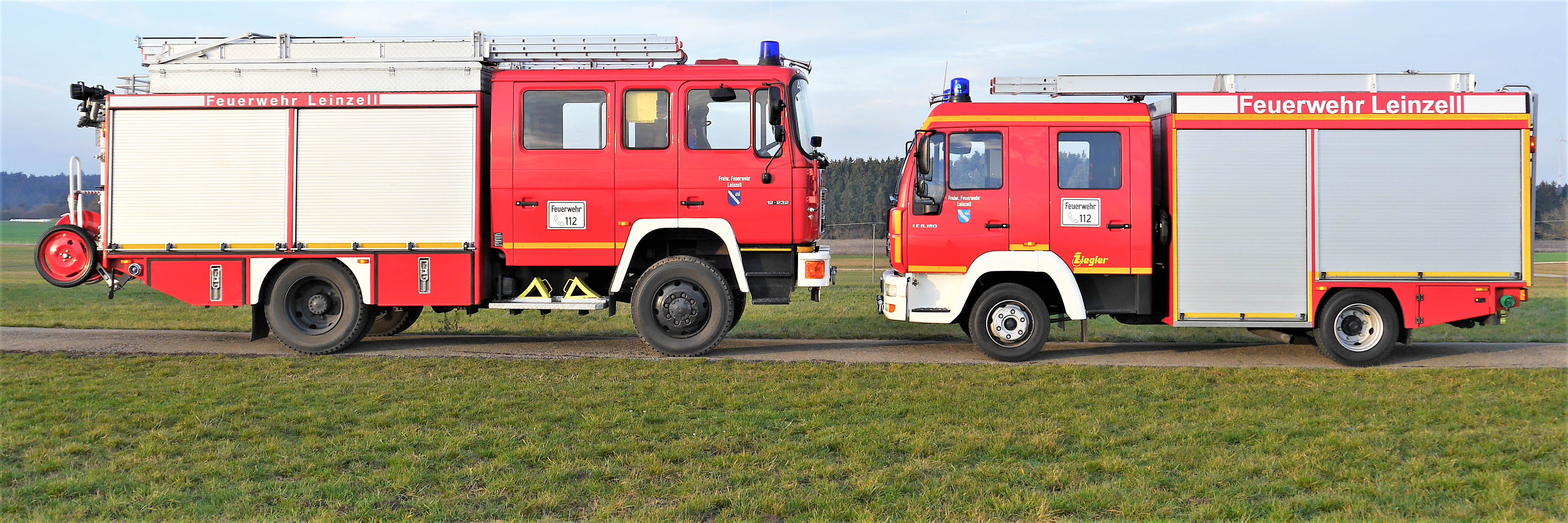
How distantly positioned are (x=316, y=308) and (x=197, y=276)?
132 centimetres

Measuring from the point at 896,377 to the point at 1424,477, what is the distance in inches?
174

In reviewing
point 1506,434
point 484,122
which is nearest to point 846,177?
point 484,122

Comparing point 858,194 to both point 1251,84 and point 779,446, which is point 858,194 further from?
point 779,446

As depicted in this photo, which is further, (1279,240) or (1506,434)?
(1279,240)

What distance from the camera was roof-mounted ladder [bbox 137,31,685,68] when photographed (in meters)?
10.6

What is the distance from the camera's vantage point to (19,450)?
237 inches

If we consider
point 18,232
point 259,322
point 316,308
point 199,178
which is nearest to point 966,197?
point 316,308

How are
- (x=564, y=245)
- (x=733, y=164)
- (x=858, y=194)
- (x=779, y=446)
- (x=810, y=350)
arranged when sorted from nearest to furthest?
(x=779, y=446) < (x=733, y=164) < (x=564, y=245) < (x=810, y=350) < (x=858, y=194)

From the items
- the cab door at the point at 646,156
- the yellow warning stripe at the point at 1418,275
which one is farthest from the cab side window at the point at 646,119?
the yellow warning stripe at the point at 1418,275

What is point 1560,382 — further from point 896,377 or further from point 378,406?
point 378,406

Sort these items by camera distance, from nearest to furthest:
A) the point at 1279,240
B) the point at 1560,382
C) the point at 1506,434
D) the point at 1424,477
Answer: the point at 1424,477
the point at 1506,434
the point at 1560,382
the point at 1279,240

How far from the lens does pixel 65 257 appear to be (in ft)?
35.6

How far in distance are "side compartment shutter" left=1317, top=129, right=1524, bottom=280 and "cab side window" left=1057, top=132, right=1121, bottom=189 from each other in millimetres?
2103

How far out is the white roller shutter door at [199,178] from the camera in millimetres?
10672
